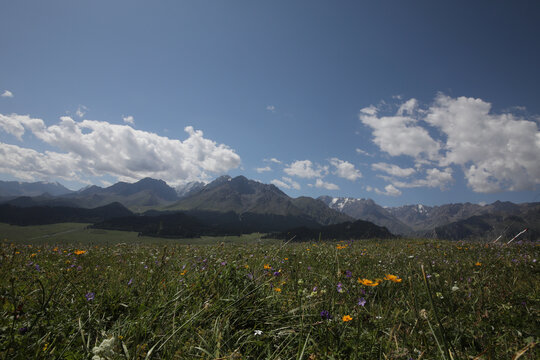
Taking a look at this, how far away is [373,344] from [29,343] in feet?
10.5

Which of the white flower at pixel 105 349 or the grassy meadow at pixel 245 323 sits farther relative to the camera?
the grassy meadow at pixel 245 323

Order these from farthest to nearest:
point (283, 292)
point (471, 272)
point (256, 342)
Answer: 1. point (471, 272)
2. point (283, 292)
3. point (256, 342)

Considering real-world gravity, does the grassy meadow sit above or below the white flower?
below

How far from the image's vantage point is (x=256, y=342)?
2.46m

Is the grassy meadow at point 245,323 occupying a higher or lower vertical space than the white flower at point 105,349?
lower

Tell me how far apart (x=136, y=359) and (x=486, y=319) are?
423 centimetres

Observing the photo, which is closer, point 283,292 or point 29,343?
point 29,343

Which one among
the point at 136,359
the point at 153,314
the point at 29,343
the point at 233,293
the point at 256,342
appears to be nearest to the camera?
the point at 136,359

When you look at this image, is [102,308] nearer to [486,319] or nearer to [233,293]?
[233,293]

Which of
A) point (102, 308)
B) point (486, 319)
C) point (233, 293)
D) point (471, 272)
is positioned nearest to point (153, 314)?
point (102, 308)

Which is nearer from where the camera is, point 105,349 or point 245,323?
point 105,349

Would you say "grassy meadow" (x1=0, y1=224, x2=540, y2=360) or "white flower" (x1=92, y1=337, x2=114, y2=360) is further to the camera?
"grassy meadow" (x1=0, y1=224, x2=540, y2=360)

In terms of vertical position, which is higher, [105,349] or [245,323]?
[105,349]

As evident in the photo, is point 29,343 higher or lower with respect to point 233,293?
lower
